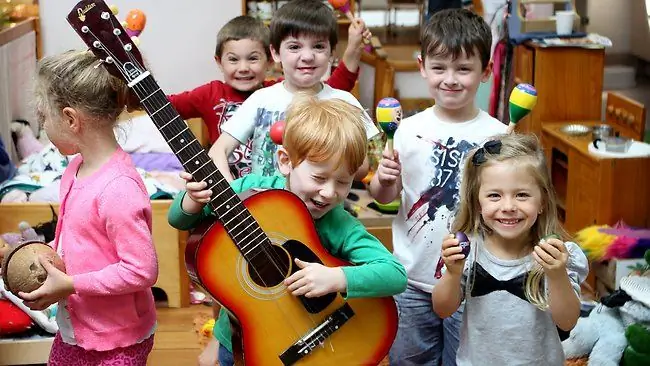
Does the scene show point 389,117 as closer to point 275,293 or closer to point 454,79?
point 454,79

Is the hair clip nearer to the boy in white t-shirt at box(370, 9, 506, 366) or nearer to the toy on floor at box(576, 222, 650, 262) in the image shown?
the boy in white t-shirt at box(370, 9, 506, 366)

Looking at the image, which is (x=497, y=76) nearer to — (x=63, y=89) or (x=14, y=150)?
(x=14, y=150)

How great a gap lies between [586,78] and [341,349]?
2713 millimetres

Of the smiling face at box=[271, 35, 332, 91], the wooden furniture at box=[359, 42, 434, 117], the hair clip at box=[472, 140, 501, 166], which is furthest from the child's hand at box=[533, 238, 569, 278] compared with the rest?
the wooden furniture at box=[359, 42, 434, 117]

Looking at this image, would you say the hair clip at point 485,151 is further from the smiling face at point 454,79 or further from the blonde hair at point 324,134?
the smiling face at point 454,79

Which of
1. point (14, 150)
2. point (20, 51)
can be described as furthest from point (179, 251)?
point (20, 51)

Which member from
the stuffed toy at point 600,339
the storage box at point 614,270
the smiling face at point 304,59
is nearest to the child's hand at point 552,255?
the smiling face at point 304,59

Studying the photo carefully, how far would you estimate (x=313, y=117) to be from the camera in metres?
2.02

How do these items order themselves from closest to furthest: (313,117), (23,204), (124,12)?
(313,117), (23,204), (124,12)

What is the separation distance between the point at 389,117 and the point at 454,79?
18cm

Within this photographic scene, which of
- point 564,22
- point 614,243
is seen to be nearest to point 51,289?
point 614,243

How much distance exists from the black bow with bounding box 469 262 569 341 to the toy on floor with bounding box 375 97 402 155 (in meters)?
0.42

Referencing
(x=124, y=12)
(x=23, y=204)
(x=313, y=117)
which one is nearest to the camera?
(x=313, y=117)

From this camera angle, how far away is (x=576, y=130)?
4.16 meters
